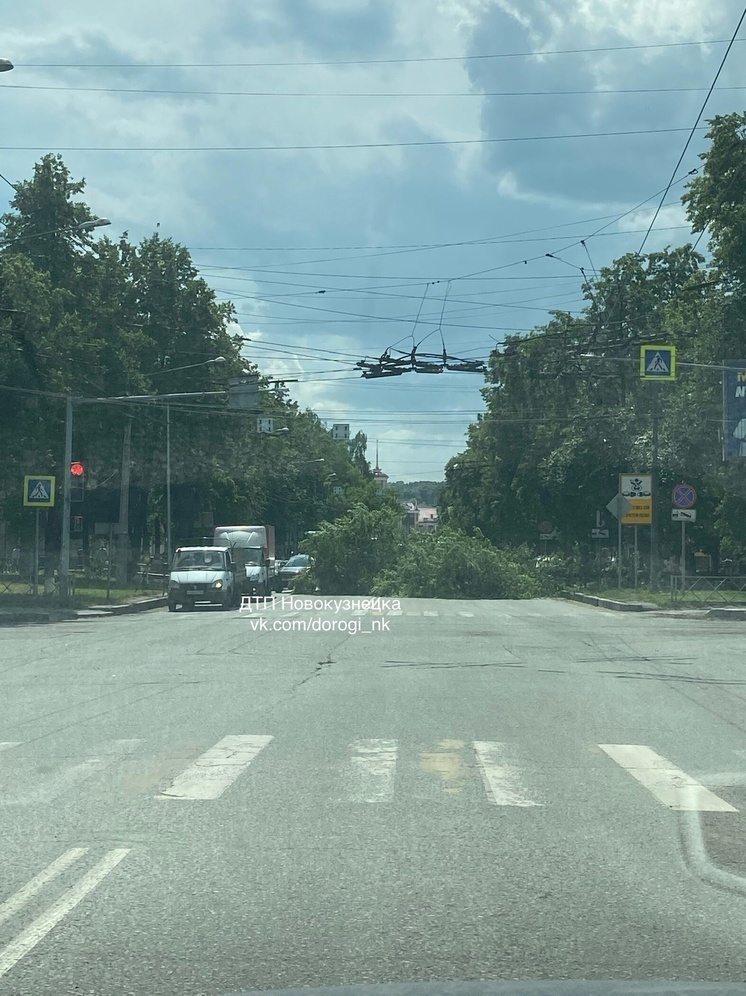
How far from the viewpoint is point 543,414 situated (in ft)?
211

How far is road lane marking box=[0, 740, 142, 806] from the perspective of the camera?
8094 millimetres

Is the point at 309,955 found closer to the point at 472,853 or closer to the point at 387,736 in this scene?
the point at 472,853

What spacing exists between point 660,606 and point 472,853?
3083cm

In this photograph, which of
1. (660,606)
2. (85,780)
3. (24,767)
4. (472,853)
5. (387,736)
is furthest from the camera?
(660,606)

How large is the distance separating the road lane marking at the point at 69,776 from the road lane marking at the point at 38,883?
1.49 metres

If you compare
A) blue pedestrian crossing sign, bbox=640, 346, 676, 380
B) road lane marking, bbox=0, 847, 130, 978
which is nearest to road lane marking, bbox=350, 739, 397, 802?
road lane marking, bbox=0, 847, 130, 978

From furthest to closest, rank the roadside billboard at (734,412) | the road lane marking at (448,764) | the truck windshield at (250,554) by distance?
the truck windshield at (250,554) → the roadside billboard at (734,412) → the road lane marking at (448,764)

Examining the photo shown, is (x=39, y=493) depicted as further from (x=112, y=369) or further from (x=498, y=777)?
(x=498, y=777)

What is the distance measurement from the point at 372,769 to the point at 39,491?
26.5 m

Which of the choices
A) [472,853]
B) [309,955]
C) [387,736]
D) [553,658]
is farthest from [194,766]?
[553,658]

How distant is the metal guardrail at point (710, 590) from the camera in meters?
39.0

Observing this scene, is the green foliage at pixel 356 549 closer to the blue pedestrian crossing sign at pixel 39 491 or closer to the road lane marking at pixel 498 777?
the blue pedestrian crossing sign at pixel 39 491

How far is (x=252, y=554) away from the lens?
47.3 m

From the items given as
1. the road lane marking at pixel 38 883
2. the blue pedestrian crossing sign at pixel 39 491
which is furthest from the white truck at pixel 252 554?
the road lane marking at pixel 38 883
